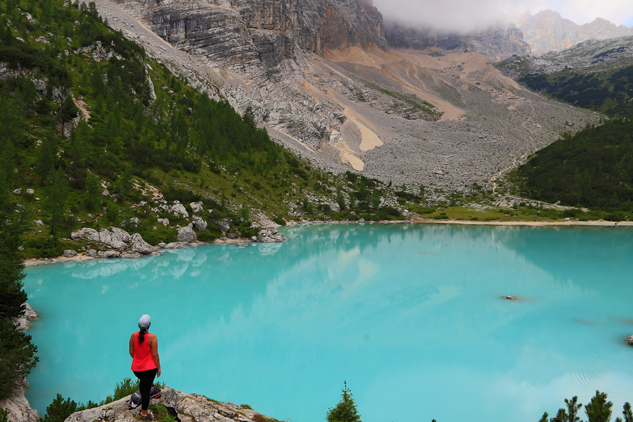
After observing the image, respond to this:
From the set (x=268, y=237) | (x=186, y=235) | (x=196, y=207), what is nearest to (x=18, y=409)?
(x=186, y=235)

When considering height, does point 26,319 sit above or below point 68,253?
below

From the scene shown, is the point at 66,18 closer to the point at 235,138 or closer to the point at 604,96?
the point at 235,138

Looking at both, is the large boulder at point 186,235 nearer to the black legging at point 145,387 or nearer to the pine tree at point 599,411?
the black legging at point 145,387

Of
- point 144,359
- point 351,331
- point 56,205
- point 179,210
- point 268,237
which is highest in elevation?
point 56,205

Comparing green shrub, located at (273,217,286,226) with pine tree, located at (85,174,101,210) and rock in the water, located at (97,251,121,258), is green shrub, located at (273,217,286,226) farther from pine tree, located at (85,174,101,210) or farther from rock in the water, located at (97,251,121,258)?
rock in the water, located at (97,251,121,258)

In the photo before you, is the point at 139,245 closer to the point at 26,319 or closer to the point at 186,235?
the point at 186,235

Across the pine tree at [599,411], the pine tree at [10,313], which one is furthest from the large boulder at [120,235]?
the pine tree at [599,411]

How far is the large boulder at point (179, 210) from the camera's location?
47281 millimetres

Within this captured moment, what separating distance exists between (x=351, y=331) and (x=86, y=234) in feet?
102

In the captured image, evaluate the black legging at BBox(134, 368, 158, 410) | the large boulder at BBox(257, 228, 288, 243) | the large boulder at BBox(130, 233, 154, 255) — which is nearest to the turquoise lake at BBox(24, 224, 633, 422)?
the large boulder at BBox(130, 233, 154, 255)

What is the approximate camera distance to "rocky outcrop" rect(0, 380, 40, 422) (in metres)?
9.60

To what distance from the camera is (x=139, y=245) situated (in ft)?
127

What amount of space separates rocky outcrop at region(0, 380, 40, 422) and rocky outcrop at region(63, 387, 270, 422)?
3953 mm

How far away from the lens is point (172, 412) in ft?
24.3
